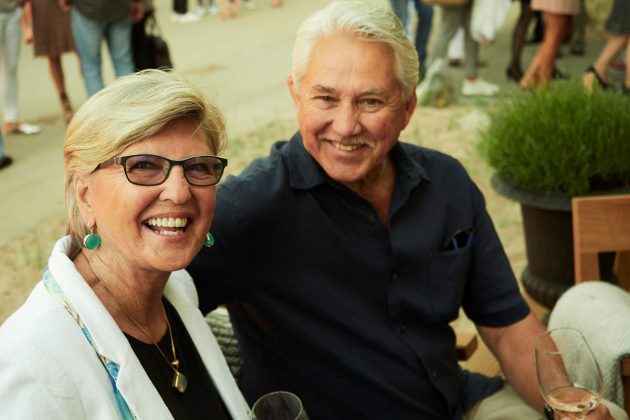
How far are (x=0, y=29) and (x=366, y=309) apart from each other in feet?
19.3

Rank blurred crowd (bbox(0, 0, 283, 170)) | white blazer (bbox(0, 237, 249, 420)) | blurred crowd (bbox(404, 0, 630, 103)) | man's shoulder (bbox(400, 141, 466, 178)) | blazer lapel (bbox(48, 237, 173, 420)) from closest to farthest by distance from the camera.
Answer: white blazer (bbox(0, 237, 249, 420)), blazer lapel (bbox(48, 237, 173, 420)), man's shoulder (bbox(400, 141, 466, 178)), blurred crowd (bbox(404, 0, 630, 103)), blurred crowd (bbox(0, 0, 283, 170))

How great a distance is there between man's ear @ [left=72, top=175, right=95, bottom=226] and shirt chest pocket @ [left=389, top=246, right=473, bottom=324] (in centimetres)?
87

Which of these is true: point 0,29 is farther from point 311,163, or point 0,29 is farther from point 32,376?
point 32,376

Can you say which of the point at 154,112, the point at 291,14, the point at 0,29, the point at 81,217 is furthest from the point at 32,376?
the point at 291,14

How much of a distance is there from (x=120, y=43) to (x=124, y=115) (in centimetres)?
569

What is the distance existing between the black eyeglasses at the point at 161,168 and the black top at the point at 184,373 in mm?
353

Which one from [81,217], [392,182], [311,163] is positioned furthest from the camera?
[392,182]

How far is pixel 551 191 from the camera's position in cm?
368

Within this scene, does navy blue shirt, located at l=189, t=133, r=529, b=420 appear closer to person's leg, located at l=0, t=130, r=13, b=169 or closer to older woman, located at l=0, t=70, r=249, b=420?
older woman, located at l=0, t=70, r=249, b=420

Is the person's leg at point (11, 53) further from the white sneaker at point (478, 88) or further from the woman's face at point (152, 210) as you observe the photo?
the woman's face at point (152, 210)

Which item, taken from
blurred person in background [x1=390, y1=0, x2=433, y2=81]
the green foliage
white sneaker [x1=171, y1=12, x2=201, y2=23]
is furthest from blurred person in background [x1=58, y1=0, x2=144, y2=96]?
white sneaker [x1=171, y1=12, x2=201, y2=23]

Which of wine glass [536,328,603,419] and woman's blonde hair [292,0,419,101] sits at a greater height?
woman's blonde hair [292,0,419,101]

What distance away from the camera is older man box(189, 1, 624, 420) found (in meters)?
2.25

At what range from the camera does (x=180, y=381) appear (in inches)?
75.3
